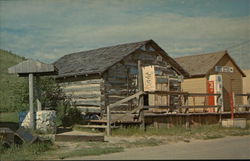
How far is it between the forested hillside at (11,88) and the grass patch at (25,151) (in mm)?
9308

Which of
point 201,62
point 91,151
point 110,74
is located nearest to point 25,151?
point 91,151

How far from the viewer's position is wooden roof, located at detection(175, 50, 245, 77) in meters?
32.0

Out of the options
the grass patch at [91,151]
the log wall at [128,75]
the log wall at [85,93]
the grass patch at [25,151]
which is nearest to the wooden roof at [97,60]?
the log wall at [128,75]

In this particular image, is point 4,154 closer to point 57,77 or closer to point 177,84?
point 57,77

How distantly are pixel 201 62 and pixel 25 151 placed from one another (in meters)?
23.5

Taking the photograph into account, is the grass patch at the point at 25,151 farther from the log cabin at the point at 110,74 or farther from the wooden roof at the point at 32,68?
the log cabin at the point at 110,74

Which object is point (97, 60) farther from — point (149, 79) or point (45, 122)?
point (45, 122)

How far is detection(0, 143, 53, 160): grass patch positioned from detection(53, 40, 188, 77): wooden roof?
8.80m

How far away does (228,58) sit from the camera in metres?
34.1

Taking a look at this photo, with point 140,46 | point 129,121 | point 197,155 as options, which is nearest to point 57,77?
point 140,46

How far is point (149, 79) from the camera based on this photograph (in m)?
20.3

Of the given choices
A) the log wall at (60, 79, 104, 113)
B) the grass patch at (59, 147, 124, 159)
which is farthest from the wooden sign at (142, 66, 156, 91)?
the grass patch at (59, 147, 124, 159)

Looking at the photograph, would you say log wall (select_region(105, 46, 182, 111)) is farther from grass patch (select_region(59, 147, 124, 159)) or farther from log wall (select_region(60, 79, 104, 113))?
grass patch (select_region(59, 147, 124, 159))

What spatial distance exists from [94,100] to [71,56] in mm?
6437
